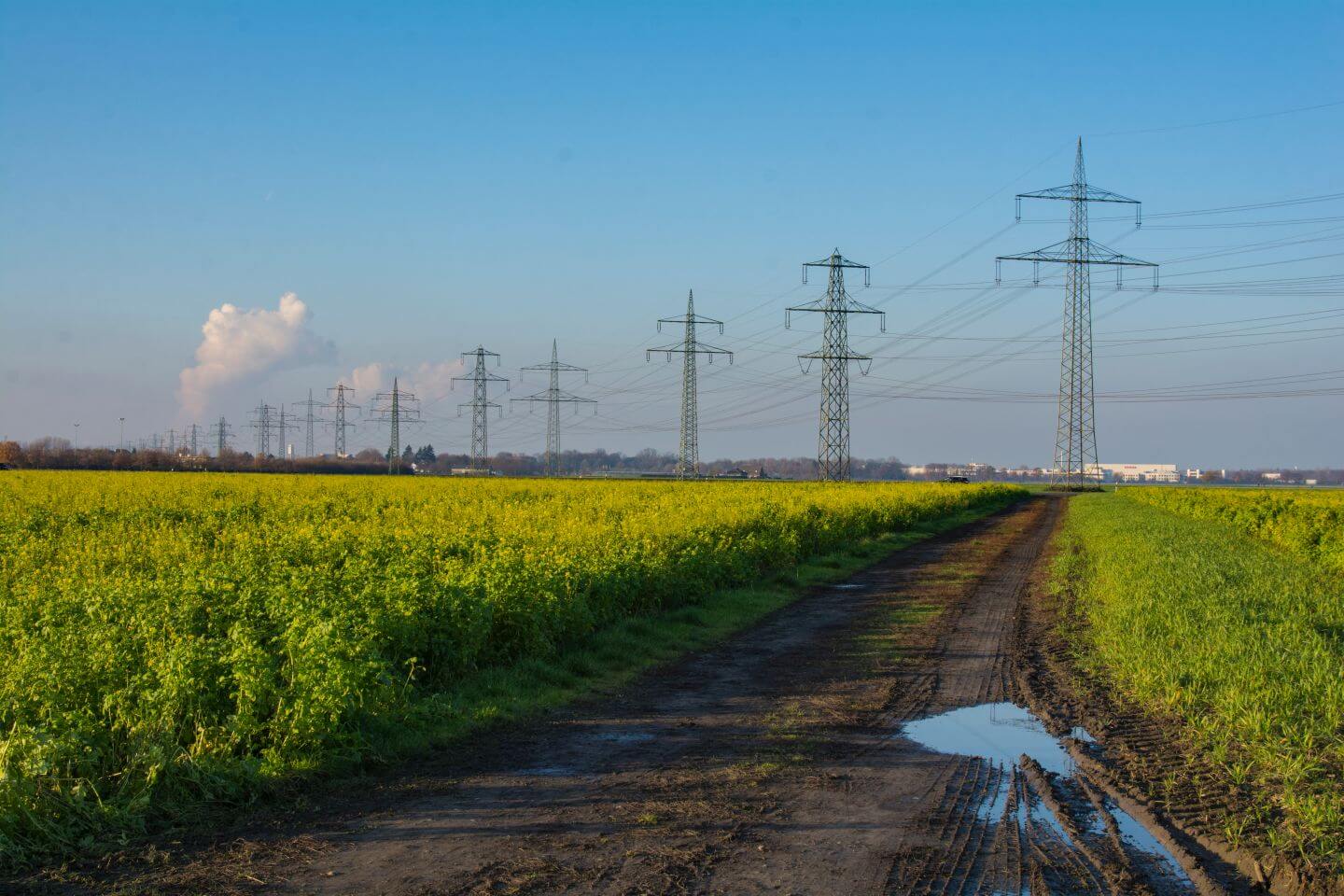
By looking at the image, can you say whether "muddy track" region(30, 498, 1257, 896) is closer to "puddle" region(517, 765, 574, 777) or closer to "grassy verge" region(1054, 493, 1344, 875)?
"puddle" region(517, 765, 574, 777)

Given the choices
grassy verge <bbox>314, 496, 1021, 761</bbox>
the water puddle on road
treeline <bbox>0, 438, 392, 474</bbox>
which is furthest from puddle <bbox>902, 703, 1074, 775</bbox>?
treeline <bbox>0, 438, 392, 474</bbox>

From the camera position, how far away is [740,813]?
707 centimetres

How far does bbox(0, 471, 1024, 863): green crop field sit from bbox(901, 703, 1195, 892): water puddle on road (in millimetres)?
4251

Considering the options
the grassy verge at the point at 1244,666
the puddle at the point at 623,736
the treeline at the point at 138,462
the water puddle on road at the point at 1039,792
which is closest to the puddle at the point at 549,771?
the puddle at the point at 623,736

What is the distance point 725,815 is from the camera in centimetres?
705

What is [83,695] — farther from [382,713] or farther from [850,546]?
[850,546]

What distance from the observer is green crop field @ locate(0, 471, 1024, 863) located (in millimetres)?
7082

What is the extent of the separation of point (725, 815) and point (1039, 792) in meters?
2.56

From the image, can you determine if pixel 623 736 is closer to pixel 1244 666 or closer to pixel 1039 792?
pixel 1039 792

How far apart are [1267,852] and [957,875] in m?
2.10

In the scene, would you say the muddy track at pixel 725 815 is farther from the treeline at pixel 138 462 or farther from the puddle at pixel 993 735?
the treeline at pixel 138 462

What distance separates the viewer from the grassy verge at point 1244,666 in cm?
707

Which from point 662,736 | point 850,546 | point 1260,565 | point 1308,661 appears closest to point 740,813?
point 662,736

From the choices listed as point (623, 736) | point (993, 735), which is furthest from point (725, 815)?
point (993, 735)
